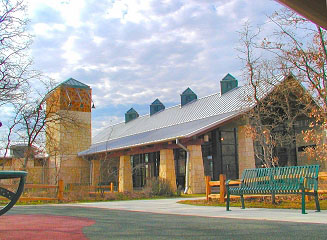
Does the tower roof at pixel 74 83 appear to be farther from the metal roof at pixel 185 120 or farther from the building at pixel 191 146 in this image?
the building at pixel 191 146

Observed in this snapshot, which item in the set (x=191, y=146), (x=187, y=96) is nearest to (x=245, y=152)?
(x=191, y=146)

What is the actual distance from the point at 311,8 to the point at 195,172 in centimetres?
1739

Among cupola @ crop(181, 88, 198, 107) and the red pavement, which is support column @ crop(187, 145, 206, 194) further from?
the red pavement

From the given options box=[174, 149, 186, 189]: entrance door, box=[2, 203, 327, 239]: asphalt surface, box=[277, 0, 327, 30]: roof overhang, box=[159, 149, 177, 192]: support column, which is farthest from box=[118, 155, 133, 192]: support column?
box=[277, 0, 327, 30]: roof overhang

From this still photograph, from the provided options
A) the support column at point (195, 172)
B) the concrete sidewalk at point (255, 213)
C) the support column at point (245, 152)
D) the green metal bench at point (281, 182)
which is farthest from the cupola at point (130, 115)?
the green metal bench at point (281, 182)

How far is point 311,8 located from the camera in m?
3.70

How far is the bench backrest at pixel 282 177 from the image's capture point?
8234 millimetres

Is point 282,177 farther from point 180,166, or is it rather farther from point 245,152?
point 180,166

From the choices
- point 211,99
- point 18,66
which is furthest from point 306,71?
point 211,99

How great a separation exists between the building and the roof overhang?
11978 mm

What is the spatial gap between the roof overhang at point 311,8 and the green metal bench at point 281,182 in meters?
4.80

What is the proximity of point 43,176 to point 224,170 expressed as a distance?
1124 centimetres

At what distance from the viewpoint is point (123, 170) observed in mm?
25297

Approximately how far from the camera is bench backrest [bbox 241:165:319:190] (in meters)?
8.23
